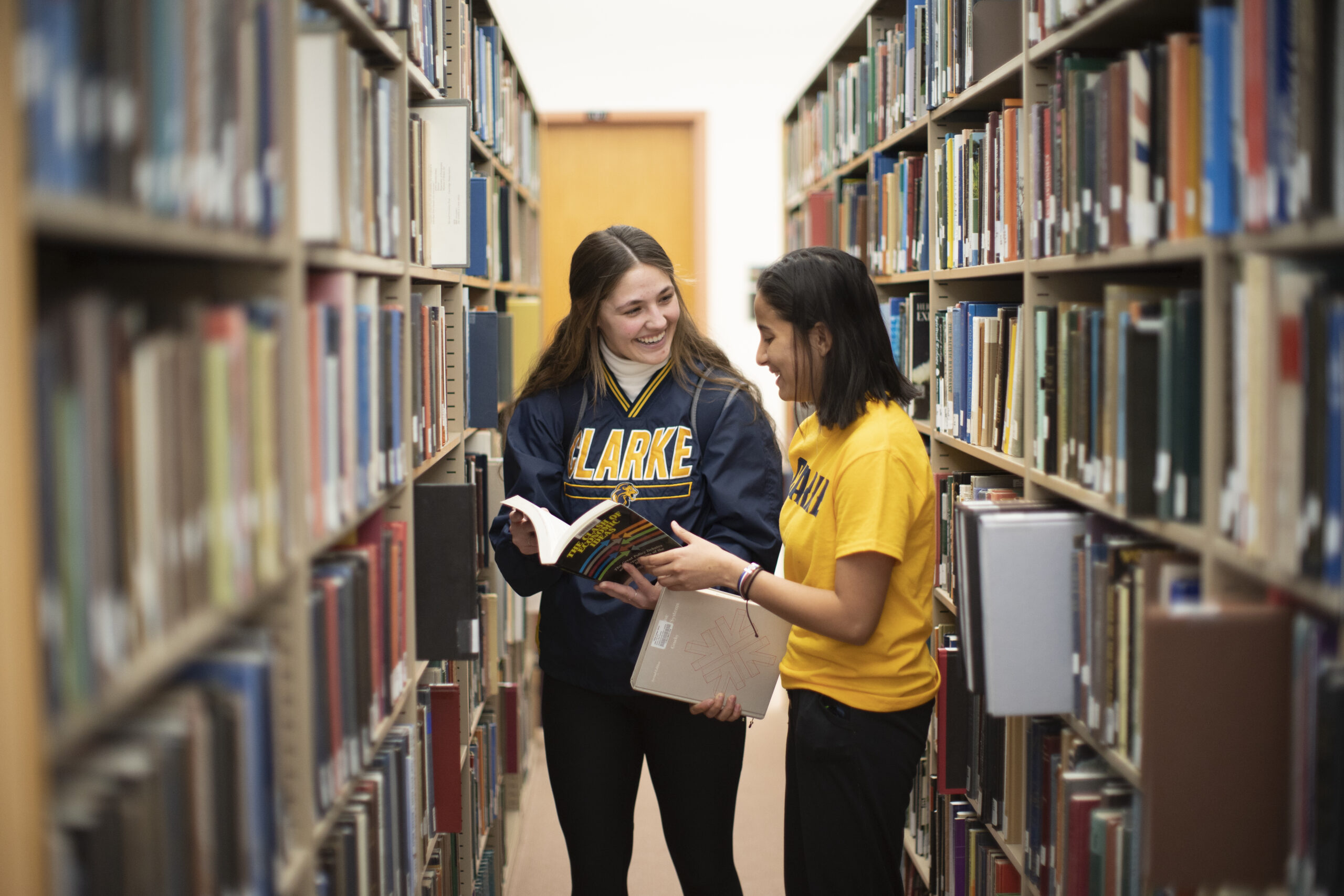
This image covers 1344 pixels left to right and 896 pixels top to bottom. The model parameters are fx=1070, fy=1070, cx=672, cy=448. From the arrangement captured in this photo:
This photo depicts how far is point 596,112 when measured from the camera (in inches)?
222

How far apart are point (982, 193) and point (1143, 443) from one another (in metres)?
1.04

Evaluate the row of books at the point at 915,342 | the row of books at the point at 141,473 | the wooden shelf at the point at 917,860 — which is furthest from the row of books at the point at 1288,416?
the wooden shelf at the point at 917,860

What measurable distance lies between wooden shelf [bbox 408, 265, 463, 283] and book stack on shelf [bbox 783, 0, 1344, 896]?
0.98m

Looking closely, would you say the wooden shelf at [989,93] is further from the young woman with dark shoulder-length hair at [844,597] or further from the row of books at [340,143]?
the row of books at [340,143]

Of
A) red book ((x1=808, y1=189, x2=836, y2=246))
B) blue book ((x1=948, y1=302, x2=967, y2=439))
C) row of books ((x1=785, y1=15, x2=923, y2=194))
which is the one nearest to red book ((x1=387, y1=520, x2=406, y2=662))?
blue book ((x1=948, y1=302, x2=967, y2=439))

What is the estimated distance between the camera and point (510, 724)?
3070 millimetres

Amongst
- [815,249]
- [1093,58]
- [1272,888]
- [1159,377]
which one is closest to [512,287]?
[815,249]

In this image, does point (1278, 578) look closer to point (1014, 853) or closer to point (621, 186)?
point (1014, 853)

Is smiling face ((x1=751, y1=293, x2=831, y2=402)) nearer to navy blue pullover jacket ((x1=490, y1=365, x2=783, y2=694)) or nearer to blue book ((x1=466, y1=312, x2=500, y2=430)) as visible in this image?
navy blue pullover jacket ((x1=490, y1=365, x2=783, y2=694))

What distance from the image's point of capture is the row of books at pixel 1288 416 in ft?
3.12

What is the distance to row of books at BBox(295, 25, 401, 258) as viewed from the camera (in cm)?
118

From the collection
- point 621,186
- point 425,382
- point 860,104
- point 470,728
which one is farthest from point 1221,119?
point 621,186

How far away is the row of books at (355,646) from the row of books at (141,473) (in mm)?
244

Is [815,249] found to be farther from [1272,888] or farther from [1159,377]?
[1272,888]
